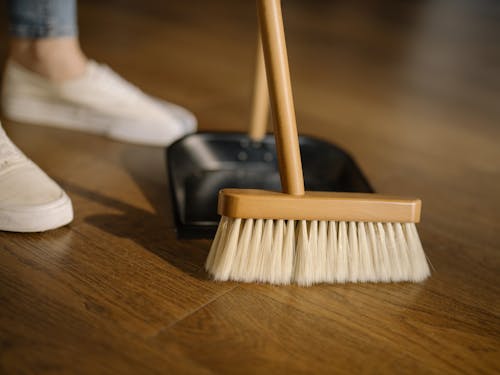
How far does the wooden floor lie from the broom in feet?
0.08

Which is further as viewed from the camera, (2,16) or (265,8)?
(2,16)

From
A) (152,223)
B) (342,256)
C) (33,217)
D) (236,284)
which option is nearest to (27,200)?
(33,217)

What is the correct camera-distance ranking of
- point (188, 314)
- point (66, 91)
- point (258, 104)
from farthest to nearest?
point (66, 91) → point (258, 104) → point (188, 314)

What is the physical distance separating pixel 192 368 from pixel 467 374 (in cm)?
26

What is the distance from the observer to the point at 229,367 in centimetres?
62

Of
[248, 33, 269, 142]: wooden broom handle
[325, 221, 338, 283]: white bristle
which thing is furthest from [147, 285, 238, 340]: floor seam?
[248, 33, 269, 142]: wooden broom handle

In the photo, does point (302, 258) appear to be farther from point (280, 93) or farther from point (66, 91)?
point (66, 91)

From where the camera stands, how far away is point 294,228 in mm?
750

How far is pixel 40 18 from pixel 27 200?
1.41 ft

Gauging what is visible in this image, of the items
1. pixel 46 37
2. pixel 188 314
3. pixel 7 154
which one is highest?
pixel 46 37

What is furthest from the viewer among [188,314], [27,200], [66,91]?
[66,91]

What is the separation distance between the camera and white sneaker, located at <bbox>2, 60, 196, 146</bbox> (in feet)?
3.75

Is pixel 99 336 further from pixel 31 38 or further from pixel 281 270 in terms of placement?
pixel 31 38

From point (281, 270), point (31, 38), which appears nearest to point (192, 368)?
point (281, 270)
